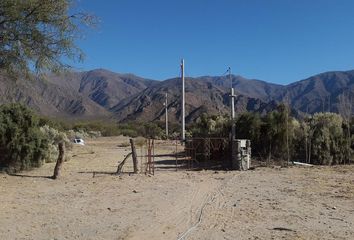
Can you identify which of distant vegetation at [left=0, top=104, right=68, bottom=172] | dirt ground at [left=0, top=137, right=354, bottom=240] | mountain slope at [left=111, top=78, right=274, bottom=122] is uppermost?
mountain slope at [left=111, top=78, right=274, bottom=122]

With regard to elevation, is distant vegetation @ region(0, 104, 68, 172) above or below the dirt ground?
above

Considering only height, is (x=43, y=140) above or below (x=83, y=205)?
above

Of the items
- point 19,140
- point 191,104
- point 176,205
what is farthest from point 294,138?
point 191,104

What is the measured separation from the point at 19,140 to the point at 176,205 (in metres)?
8.86

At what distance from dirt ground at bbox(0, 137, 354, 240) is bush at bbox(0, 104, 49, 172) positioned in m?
0.62

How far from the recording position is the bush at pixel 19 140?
20.1 m

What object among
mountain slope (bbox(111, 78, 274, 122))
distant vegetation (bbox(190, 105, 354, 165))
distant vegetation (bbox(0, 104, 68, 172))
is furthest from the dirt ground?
mountain slope (bbox(111, 78, 274, 122))

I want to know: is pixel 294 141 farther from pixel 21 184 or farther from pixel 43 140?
pixel 21 184

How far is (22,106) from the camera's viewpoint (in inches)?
821

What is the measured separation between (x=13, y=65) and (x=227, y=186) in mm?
8095

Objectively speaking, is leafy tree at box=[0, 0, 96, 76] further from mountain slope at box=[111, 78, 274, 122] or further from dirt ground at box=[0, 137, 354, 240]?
mountain slope at box=[111, 78, 274, 122]

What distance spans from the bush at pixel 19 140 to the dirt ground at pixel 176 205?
2.02 feet

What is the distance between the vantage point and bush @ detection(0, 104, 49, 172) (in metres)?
20.1

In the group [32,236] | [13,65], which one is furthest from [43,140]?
A: [32,236]
